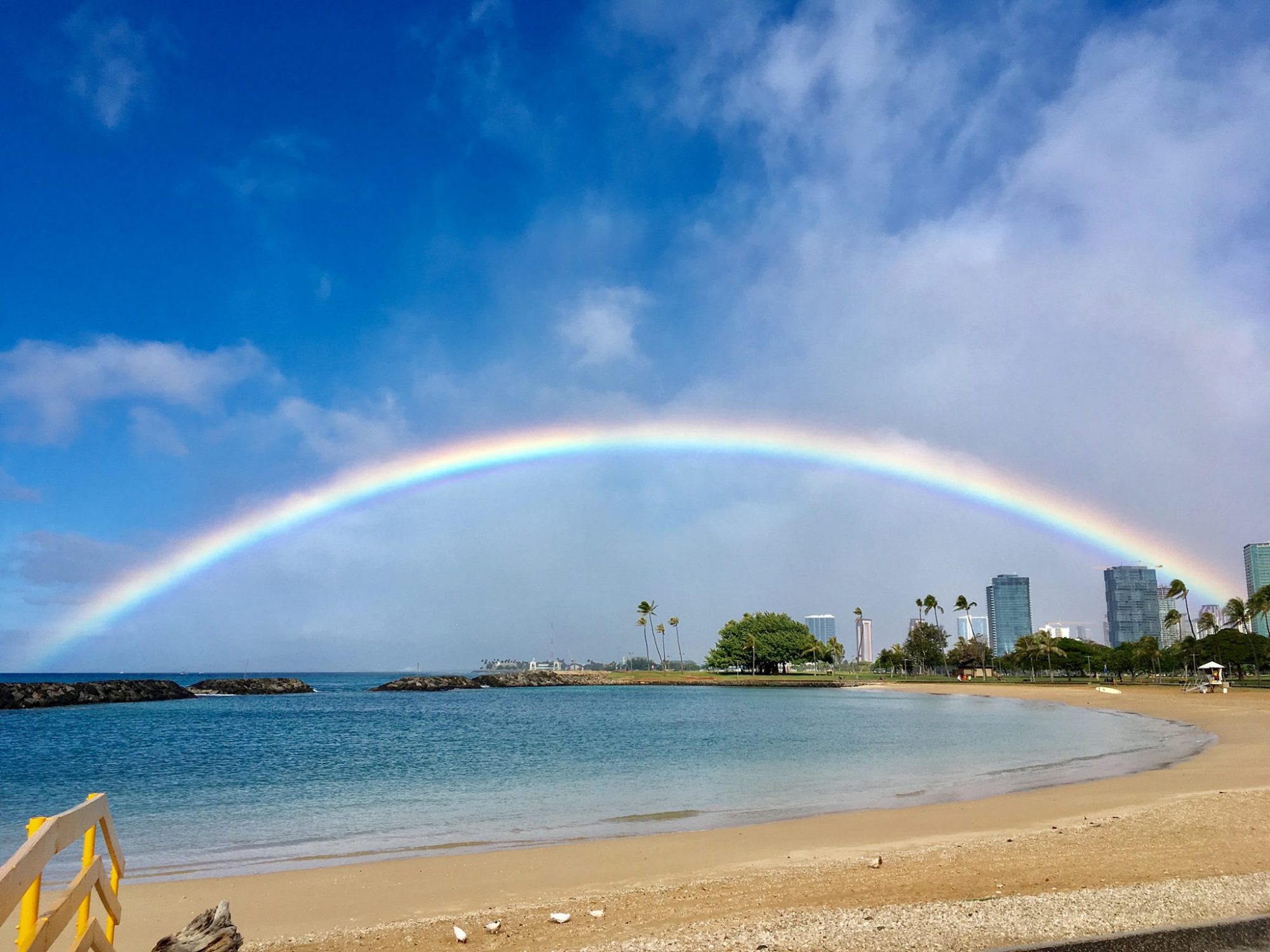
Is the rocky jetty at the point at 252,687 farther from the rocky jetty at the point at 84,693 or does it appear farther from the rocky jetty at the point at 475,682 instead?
the rocky jetty at the point at 475,682

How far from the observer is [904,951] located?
690 cm

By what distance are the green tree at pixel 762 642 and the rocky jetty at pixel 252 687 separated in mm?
78047

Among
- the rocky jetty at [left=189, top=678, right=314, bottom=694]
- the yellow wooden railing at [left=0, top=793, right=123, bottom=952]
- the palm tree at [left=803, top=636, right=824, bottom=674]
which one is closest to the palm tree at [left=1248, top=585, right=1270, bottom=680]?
the palm tree at [left=803, top=636, right=824, bottom=674]

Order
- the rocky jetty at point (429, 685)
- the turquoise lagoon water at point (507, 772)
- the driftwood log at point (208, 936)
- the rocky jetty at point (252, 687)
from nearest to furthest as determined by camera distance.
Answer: the driftwood log at point (208, 936) → the turquoise lagoon water at point (507, 772) → the rocky jetty at point (252, 687) → the rocky jetty at point (429, 685)

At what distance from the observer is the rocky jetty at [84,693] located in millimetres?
103062

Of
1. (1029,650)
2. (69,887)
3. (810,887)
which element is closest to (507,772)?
(810,887)

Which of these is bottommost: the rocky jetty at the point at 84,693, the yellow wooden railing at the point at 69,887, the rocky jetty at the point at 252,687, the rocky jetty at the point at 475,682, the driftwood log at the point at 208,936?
the rocky jetty at the point at 475,682

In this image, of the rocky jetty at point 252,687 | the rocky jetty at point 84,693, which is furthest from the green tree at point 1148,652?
the rocky jetty at point 84,693

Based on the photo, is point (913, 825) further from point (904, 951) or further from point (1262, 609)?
point (1262, 609)

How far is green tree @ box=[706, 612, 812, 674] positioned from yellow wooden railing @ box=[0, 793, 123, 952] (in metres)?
156

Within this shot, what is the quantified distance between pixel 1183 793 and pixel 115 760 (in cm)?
4227

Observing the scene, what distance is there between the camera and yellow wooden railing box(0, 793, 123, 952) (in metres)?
3.79

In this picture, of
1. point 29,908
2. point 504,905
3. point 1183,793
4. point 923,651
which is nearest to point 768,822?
point 504,905

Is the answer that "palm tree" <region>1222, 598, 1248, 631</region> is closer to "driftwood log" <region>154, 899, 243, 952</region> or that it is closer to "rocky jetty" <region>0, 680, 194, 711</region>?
"driftwood log" <region>154, 899, 243, 952</region>
